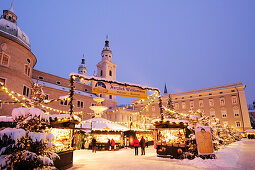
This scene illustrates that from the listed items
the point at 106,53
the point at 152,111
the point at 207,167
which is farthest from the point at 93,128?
the point at 152,111

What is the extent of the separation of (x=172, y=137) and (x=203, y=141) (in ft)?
8.06

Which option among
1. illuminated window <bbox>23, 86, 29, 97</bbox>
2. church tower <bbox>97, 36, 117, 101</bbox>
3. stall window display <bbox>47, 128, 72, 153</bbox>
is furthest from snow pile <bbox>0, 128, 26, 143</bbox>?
church tower <bbox>97, 36, 117, 101</bbox>

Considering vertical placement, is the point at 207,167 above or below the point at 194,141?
below

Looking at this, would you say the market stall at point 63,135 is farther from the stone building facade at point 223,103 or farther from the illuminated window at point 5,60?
the stone building facade at point 223,103

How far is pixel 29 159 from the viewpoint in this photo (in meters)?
5.25

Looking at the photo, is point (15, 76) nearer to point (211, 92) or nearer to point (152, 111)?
point (152, 111)

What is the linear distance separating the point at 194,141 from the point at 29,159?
967cm

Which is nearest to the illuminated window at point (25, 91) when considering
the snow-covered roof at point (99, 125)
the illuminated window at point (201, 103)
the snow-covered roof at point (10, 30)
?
the snow-covered roof at point (10, 30)

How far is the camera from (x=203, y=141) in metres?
11.1

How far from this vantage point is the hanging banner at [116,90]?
36.6 ft

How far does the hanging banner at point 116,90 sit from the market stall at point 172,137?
9.25 feet

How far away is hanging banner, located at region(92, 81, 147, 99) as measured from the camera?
11164 millimetres

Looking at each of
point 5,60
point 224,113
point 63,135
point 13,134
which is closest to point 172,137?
point 63,135

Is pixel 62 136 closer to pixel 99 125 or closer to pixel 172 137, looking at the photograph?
pixel 172 137
